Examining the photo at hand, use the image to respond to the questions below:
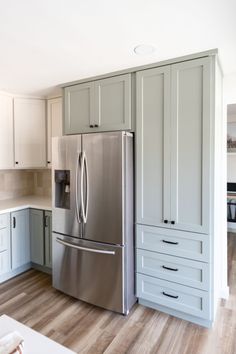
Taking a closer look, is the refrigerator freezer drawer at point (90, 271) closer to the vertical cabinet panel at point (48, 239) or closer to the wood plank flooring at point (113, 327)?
the wood plank flooring at point (113, 327)

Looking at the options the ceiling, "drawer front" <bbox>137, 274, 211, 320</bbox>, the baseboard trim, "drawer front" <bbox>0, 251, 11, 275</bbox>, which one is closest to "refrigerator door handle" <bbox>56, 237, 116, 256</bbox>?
"drawer front" <bbox>137, 274, 211, 320</bbox>

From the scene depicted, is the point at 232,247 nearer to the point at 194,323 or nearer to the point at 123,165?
the point at 194,323

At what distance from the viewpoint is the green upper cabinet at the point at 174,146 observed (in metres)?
1.97

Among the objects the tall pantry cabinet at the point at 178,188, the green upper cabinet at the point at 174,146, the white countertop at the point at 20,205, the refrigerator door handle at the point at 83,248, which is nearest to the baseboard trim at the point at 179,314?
the tall pantry cabinet at the point at 178,188

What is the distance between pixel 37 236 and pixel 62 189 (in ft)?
2.94

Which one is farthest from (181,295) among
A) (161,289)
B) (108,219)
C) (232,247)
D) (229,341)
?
(232,247)

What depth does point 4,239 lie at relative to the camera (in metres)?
2.77

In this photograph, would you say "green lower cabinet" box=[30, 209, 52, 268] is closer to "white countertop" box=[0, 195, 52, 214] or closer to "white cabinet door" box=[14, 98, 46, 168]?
"white countertop" box=[0, 195, 52, 214]

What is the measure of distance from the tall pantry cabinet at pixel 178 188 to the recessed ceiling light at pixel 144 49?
10.5 inches

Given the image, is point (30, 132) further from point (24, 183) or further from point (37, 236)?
point (37, 236)

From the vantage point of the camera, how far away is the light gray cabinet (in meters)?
2.88

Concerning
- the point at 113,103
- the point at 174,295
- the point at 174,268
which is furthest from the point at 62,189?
the point at 174,295

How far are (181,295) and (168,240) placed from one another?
1.63 ft

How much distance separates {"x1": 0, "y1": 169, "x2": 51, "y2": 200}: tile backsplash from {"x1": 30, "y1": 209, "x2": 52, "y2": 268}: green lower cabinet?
2.28 feet
